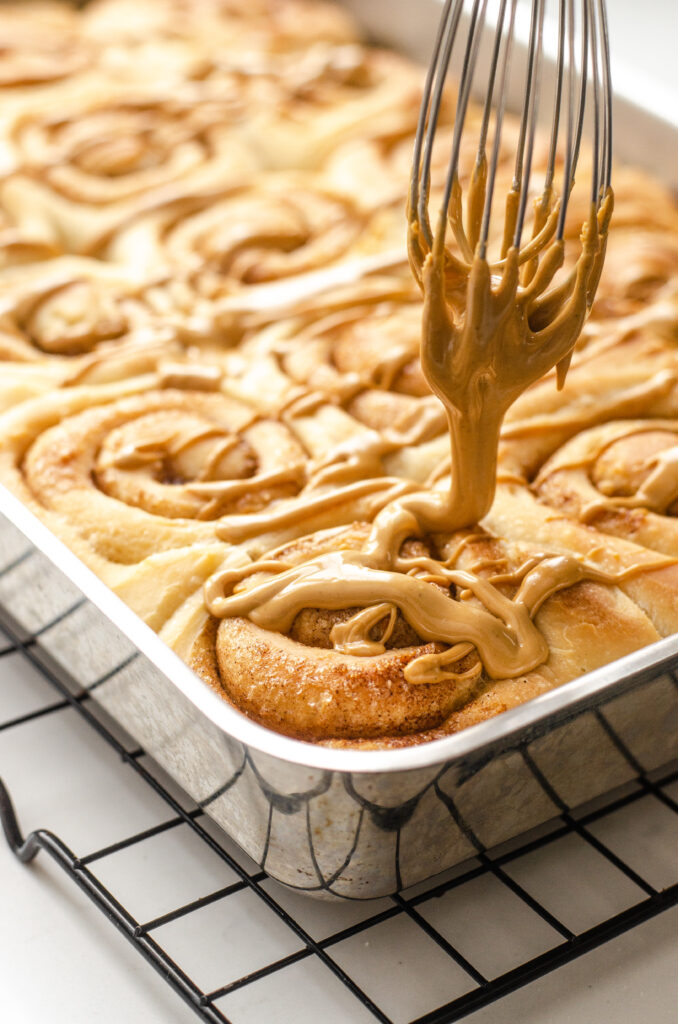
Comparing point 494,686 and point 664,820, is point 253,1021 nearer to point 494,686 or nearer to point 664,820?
point 494,686

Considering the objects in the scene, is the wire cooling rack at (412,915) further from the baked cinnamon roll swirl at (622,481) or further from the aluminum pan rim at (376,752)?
the baked cinnamon roll swirl at (622,481)

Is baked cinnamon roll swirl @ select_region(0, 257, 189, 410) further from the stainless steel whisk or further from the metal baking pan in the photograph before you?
Answer: the stainless steel whisk

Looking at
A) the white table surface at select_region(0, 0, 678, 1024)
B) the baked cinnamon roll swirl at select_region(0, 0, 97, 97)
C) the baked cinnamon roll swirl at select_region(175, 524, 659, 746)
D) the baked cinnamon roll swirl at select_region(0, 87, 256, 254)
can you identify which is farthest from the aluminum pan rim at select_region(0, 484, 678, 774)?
the baked cinnamon roll swirl at select_region(0, 0, 97, 97)

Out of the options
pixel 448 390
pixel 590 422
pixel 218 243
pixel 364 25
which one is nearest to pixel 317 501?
pixel 448 390

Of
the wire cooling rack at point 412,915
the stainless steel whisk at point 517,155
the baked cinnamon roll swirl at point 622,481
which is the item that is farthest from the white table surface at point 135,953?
the stainless steel whisk at point 517,155

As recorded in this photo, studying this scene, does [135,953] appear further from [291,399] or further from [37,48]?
[37,48]

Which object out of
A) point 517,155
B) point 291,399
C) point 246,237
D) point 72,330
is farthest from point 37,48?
point 517,155
